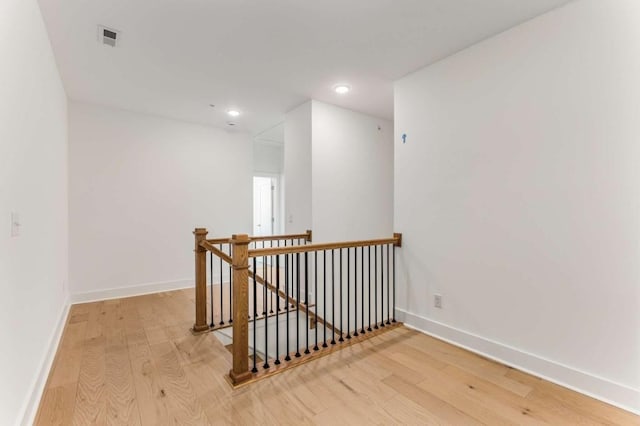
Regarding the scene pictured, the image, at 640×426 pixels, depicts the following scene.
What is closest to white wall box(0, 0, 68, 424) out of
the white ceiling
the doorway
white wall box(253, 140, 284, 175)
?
the white ceiling

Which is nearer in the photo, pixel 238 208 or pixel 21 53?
pixel 21 53

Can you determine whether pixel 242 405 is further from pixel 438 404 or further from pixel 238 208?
pixel 238 208

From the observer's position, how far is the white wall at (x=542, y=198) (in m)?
1.78

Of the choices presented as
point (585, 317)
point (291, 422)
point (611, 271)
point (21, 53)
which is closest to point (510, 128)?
point (611, 271)

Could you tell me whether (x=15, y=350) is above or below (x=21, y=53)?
below

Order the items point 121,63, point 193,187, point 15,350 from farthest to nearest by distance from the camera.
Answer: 1. point 193,187
2. point 121,63
3. point 15,350

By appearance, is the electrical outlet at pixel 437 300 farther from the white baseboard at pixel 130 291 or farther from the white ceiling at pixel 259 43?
the white baseboard at pixel 130 291

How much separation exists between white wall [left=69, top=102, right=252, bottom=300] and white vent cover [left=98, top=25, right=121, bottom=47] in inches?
73.6

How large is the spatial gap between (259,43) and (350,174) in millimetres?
1994

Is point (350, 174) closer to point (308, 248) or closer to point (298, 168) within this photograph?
point (298, 168)

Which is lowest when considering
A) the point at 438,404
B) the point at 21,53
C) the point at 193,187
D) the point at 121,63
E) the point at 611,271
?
the point at 438,404

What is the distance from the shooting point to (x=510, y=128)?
7.33 feet

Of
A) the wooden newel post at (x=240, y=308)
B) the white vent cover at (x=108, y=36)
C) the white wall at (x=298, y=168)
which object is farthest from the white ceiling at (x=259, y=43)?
the wooden newel post at (x=240, y=308)

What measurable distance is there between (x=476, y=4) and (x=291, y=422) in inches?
114
